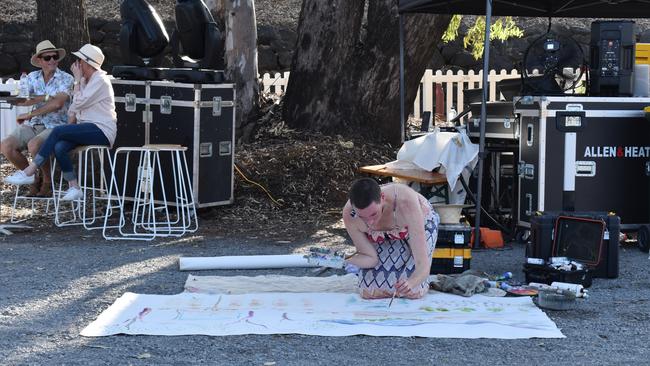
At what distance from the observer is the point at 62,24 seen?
12.0 m

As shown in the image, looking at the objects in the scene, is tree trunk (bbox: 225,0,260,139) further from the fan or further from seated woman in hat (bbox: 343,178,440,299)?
seated woman in hat (bbox: 343,178,440,299)

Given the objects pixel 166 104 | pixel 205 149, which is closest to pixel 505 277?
pixel 205 149

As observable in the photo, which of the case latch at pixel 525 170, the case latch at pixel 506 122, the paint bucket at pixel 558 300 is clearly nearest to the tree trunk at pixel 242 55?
the case latch at pixel 506 122

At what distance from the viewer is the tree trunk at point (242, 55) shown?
1198cm

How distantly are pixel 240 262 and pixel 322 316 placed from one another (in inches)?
72.9

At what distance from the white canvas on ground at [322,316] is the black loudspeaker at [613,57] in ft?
10.7

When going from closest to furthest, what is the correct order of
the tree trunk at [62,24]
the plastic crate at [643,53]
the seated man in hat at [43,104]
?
the seated man in hat at [43,104] < the plastic crate at [643,53] < the tree trunk at [62,24]

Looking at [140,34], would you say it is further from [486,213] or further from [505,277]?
[505,277]

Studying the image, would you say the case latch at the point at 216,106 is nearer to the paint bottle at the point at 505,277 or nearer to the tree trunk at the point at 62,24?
the tree trunk at the point at 62,24

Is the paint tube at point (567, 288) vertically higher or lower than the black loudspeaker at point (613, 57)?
lower

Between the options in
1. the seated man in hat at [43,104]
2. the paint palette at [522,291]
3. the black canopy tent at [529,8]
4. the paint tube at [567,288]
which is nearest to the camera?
the paint tube at [567,288]

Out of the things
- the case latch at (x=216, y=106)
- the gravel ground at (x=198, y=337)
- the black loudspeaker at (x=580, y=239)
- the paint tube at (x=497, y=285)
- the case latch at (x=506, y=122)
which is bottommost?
the gravel ground at (x=198, y=337)

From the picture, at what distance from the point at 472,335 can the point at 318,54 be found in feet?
22.1

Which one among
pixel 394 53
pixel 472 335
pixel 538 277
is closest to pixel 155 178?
pixel 394 53
